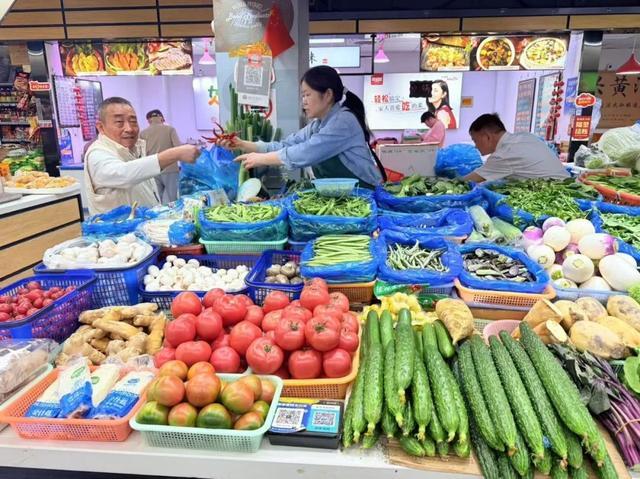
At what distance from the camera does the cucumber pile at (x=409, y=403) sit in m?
1.43

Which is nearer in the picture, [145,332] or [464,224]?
[145,332]

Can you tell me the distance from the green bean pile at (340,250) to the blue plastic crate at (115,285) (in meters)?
0.96

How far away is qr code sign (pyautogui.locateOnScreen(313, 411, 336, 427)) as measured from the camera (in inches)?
59.3

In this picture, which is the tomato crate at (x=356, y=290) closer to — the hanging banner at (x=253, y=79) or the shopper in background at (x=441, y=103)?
the hanging banner at (x=253, y=79)

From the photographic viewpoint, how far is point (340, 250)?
8.14 ft

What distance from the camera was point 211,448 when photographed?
58.6 inches

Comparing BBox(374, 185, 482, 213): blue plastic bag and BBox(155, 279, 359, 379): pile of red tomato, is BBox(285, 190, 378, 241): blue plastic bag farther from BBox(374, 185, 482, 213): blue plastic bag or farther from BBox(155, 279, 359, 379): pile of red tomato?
BBox(155, 279, 359, 379): pile of red tomato

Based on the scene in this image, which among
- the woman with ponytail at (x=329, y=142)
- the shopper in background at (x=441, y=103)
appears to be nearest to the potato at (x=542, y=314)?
the woman with ponytail at (x=329, y=142)

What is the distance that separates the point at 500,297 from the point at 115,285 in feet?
6.62

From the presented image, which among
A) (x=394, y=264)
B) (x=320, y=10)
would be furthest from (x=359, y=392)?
(x=320, y=10)

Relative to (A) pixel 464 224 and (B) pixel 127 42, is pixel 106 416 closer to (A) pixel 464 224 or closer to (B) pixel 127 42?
(A) pixel 464 224

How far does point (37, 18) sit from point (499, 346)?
8.74 meters

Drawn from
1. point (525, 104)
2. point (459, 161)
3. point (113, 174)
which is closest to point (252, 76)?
point (113, 174)

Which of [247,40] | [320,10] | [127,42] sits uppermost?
[320,10]
